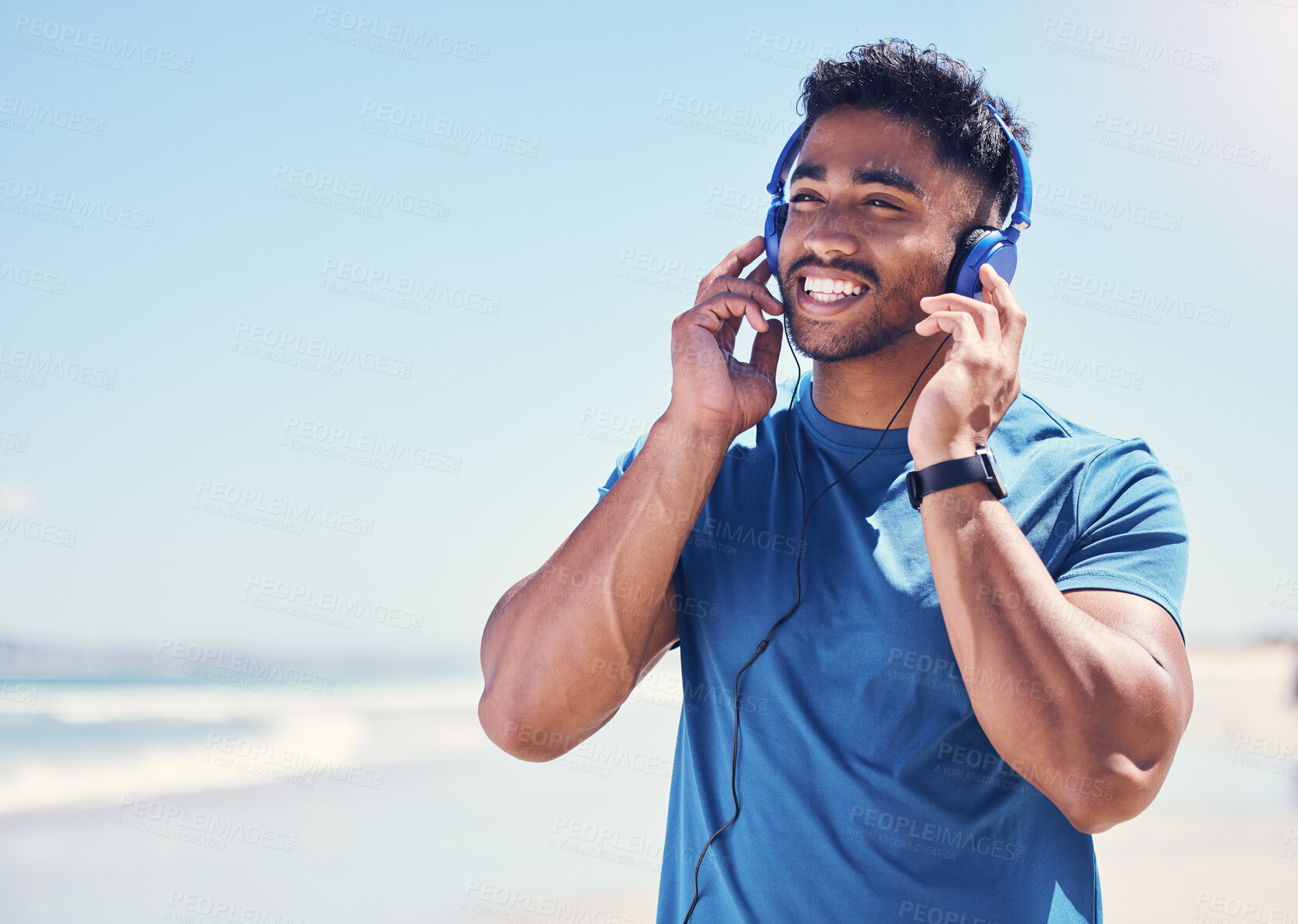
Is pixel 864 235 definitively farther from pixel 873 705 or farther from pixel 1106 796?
pixel 1106 796

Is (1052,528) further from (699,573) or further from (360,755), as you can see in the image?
(360,755)

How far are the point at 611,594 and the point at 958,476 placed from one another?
1.54ft

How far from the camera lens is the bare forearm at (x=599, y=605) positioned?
133cm

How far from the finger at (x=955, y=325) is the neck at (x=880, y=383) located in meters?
0.13

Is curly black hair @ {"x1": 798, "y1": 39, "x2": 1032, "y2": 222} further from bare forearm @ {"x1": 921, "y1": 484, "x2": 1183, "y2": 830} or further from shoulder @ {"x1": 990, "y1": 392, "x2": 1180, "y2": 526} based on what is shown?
bare forearm @ {"x1": 921, "y1": 484, "x2": 1183, "y2": 830}

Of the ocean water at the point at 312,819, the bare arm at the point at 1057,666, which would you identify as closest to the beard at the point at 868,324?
the bare arm at the point at 1057,666

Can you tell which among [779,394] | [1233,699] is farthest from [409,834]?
[1233,699]

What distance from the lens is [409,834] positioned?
4.55m

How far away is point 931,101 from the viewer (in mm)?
1595

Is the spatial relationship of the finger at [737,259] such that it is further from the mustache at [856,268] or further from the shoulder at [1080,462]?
the shoulder at [1080,462]

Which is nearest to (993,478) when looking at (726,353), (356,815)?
(726,353)

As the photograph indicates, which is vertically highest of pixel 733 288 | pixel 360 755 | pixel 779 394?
pixel 733 288

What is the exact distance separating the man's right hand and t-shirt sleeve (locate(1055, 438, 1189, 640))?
464 millimetres

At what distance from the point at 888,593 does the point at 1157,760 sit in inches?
13.8
